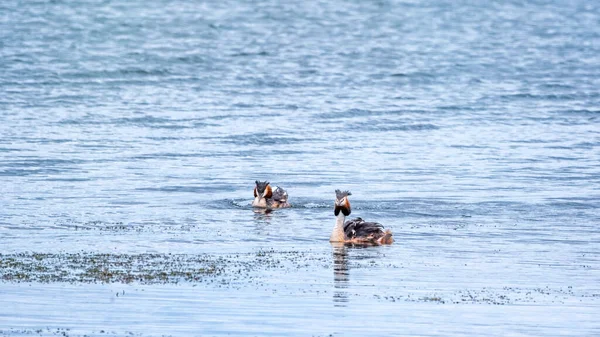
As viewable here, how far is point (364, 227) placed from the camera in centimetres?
2411

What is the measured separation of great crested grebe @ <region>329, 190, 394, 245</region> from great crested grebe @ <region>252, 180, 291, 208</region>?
3.42 m

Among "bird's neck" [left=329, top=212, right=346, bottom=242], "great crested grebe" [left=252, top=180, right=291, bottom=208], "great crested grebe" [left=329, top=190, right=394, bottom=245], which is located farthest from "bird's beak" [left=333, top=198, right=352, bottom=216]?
"great crested grebe" [left=252, top=180, right=291, bottom=208]

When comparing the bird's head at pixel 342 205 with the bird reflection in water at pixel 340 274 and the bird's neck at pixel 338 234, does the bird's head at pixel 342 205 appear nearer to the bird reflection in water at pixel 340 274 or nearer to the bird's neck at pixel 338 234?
the bird's neck at pixel 338 234

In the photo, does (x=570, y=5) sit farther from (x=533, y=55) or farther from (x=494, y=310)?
(x=494, y=310)

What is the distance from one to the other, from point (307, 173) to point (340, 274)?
12969mm

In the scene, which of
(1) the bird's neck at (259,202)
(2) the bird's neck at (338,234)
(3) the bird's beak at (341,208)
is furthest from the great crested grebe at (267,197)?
(2) the bird's neck at (338,234)

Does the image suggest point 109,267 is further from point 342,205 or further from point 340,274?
point 342,205

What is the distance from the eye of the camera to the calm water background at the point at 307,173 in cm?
1778

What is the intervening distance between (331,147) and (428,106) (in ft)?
41.3

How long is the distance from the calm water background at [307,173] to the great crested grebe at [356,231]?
17.6 inches

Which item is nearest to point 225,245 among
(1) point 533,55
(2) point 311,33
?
(1) point 533,55

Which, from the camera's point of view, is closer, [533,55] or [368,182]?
[368,182]

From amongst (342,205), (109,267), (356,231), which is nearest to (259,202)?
(342,205)

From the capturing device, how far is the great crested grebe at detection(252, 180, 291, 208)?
90.9 ft
